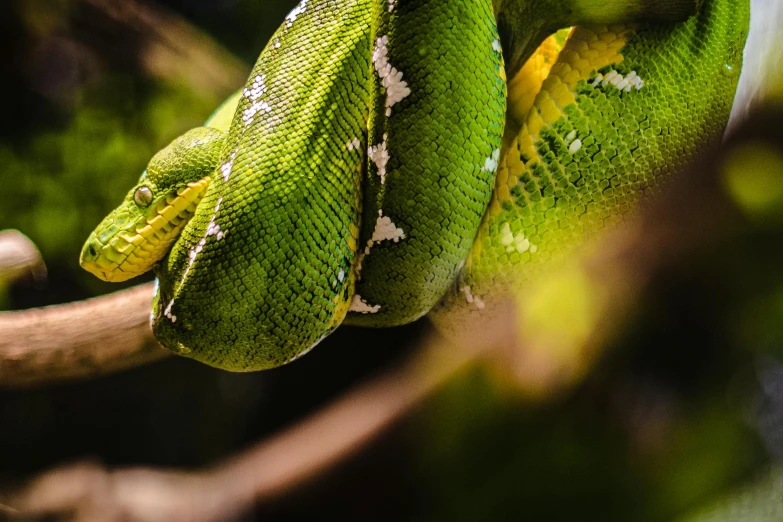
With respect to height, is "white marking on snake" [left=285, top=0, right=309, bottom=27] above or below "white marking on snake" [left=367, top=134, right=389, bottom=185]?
above

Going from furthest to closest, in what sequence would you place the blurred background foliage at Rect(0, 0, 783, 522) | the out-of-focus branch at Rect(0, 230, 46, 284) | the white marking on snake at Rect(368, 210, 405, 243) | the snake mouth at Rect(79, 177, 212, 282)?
1. the out-of-focus branch at Rect(0, 230, 46, 284)
2. the snake mouth at Rect(79, 177, 212, 282)
3. the white marking on snake at Rect(368, 210, 405, 243)
4. the blurred background foliage at Rect(0, 0, 783, 522)

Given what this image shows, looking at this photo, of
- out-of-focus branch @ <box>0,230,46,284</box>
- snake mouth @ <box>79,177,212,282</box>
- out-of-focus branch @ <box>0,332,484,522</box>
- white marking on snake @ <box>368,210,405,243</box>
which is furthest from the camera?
out-of-focus branch @ <box>0,332,484,522</box>

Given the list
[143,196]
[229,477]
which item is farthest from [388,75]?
[229,477]

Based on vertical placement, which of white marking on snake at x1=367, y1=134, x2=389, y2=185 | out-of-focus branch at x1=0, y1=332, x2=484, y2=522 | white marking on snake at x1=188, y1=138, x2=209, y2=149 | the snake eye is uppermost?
white marking on snake at x1=367, y1=134, x2=389, y2=185

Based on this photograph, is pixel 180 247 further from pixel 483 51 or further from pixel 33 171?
pixel 33 171

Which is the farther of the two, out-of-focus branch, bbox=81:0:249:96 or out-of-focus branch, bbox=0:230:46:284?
out-of-focus branch, bbox=81:0:249:96

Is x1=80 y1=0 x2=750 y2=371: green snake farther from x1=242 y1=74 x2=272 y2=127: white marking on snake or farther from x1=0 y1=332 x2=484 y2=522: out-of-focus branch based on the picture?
x1=0 y1=332 x2=484 y2=522: out-of-focus branch

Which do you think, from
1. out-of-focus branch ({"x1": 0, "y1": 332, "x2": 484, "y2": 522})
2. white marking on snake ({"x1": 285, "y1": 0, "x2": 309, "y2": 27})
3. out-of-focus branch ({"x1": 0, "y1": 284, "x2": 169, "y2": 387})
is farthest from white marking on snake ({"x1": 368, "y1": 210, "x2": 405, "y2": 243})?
out-of-focus branch ({"x1": 0, "y1": 284, "x2": 169, "y2": 387})

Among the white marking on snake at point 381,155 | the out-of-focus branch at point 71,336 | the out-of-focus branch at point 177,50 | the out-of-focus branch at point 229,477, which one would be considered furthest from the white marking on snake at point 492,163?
the out-of-focus branch at point 177,50
